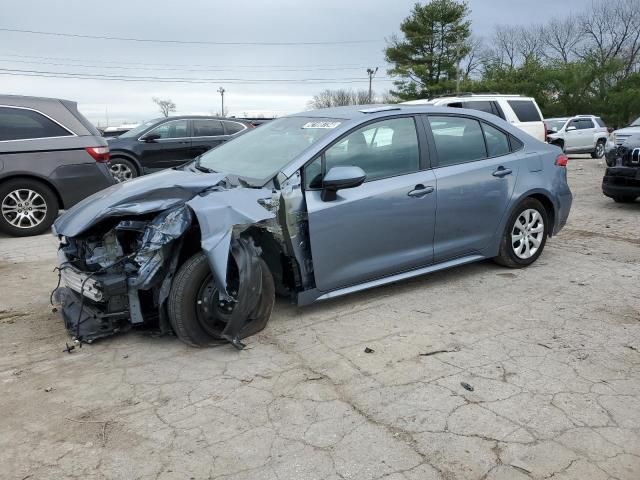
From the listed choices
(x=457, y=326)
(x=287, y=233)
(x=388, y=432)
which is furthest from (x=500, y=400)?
(x=287, y=233)

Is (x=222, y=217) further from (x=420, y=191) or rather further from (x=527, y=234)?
(x=527, y=234)

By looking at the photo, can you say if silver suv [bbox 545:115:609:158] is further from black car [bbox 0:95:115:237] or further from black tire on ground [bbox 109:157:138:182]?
black car [bbox 0:95:115:237]

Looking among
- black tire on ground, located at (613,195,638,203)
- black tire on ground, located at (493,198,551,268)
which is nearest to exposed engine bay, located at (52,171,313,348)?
black tire on ground, located at (493,198,551,268)

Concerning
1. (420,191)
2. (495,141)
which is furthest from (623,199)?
(420,191)

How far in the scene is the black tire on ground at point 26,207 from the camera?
7.38 m

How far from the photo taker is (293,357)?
362 cm

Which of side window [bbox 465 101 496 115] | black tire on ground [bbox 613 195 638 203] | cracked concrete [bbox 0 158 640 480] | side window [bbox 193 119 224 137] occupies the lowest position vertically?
cracked concrete [bbox 0 158 640 480]

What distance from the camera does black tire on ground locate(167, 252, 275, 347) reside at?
139 inches

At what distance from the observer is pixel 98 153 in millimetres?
7781

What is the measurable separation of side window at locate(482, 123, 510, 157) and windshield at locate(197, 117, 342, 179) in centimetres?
162

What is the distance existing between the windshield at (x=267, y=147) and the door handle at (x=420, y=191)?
815mm

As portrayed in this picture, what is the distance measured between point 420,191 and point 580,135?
19.5 meters

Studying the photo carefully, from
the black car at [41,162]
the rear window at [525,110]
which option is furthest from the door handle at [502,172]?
the rear window at [525,110]

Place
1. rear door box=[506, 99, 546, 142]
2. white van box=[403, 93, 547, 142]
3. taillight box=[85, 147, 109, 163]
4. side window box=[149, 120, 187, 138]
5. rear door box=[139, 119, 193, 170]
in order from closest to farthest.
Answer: taillight box=[85, 147, 109, 163], white van box=[403, 93, 547, 142], rear door box=[506, 99, 546, 142], rear door box=[139, 119, 193, 170], side window box=[149, 120, 187, 138]
